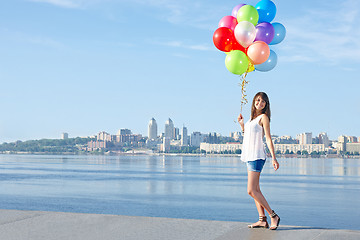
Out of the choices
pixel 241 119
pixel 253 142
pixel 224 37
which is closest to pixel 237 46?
pixel 224 37

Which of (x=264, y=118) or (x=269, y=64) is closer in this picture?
(x=264, y=118)

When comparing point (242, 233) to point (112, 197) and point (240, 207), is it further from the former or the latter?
point (112, 197)

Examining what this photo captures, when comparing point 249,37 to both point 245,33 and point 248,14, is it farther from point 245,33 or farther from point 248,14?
point 248,14

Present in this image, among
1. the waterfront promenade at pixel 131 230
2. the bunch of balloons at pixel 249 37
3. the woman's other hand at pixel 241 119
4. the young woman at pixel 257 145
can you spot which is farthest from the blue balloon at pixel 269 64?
the waterfront promenade at pixel 131 230

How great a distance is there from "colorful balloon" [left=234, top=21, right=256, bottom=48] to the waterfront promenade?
2.73m

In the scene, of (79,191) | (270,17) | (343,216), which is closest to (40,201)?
(79,191)

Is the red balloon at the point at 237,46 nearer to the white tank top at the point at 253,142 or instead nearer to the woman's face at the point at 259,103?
the woman's face at the point at 259,103

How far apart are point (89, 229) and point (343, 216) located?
60.0 ft

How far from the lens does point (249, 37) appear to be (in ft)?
23.9

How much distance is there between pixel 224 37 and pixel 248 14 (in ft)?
1.64

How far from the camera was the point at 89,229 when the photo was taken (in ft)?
18.8

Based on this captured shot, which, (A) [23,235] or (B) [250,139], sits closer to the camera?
(A) [23,235]

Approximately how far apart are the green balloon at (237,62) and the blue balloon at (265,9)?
0.78 meters

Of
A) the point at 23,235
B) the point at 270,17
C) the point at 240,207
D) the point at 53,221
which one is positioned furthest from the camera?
the point at 240,207
